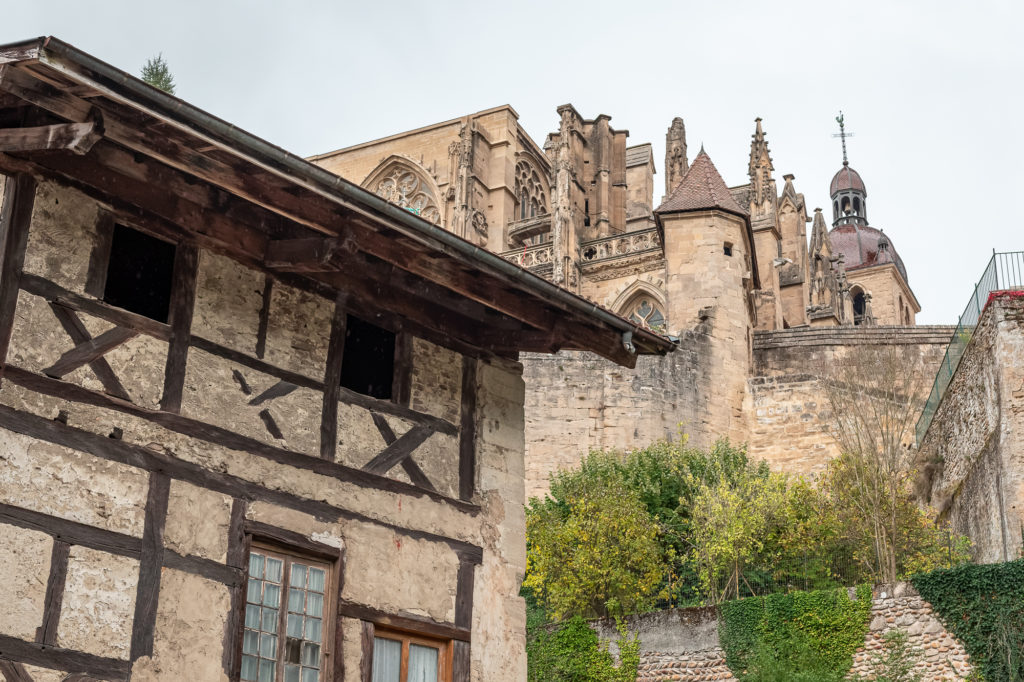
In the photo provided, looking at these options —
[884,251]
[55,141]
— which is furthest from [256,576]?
[884,251]

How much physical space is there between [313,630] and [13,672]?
196 cm

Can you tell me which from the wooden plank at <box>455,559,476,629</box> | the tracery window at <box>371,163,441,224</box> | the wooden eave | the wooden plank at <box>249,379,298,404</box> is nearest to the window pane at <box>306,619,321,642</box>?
the wooden plank at <box>455,559,476,629</box>

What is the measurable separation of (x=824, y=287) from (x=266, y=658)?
36520 millimetres

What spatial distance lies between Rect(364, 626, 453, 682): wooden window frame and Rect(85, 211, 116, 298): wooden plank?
2747 millimetres

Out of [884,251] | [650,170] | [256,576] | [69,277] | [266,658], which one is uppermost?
[884,251]

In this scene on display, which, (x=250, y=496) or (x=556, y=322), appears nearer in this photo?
(x=250, y=496)

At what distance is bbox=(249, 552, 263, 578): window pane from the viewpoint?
784cm

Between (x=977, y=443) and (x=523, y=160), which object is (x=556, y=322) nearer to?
(x=977, y=443)

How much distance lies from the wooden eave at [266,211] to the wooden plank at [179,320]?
5.4 inches

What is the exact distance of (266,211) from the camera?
27.6 feet

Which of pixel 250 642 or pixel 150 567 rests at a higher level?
pixel 150 567

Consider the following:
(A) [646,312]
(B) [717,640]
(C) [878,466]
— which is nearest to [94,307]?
(B) [717,640]

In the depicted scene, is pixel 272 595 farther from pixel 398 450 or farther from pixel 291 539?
pixel 398 450

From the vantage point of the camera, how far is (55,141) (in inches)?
276
